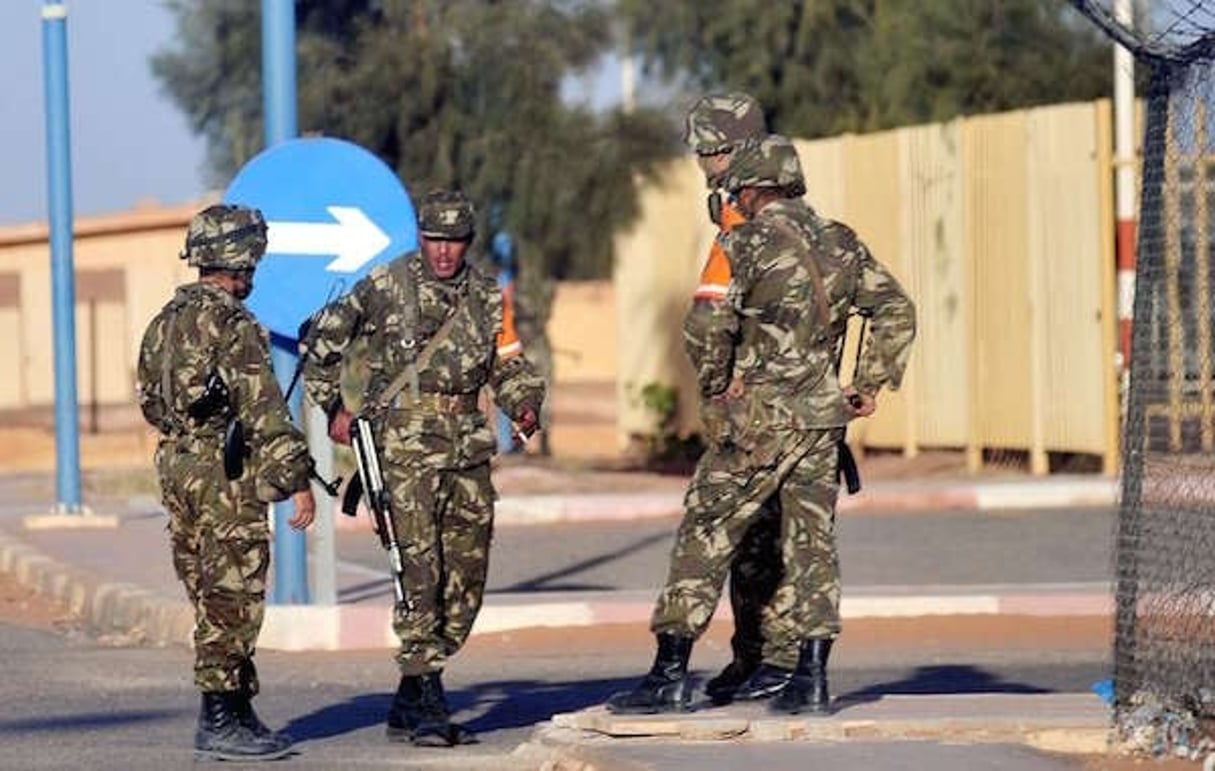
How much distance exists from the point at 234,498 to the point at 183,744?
114 cm

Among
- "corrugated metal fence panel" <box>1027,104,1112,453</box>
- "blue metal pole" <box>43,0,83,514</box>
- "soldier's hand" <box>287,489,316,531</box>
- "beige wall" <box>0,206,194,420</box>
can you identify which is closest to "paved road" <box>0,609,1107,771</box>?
"soldier's hand" <box>287,489,316,531</box>

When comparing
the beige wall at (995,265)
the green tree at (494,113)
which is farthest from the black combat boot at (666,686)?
the green tree at (494,113)

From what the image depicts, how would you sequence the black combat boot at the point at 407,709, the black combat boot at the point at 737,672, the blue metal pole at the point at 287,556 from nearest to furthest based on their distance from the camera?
the black combat boot at the point at 737,672 < the black combat boot at the point at 407,709 < the blue metal pole at the point at 287,556

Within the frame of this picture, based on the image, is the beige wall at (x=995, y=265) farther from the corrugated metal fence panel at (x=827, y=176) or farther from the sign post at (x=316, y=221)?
the sign post at (x=316, y=221)

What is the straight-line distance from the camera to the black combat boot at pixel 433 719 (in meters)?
9.87

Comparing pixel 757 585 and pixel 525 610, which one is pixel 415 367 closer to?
pixel 757 585

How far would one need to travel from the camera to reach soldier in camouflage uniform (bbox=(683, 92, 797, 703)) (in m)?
9.24

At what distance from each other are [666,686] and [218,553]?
152 centimetres

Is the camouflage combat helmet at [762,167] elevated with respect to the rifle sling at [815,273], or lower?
elevated

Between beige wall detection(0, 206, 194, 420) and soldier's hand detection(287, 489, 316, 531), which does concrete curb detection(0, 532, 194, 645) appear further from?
beige wall detection(0, 206, 194, 420)

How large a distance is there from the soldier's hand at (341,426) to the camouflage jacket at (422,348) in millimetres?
42

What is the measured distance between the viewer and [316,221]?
1221cm

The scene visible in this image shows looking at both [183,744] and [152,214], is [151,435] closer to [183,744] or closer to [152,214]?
[152,214]

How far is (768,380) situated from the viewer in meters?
9.31
